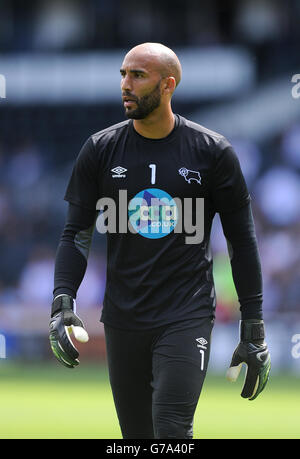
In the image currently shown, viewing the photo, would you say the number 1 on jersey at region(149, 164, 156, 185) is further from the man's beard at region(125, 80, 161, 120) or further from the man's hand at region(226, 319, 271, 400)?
the man's hand at region(226, 319, 271, 400)

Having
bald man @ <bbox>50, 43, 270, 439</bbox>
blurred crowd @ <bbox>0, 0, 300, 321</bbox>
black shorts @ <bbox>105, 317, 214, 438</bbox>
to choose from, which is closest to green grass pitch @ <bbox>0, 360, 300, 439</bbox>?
blurred crowd @ <bbox>0, 0, 300, 321</bbox>

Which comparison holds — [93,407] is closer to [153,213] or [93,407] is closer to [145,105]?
[153,213]

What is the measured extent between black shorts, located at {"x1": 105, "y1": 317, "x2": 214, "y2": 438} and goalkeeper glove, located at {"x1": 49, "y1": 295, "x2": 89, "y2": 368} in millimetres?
241

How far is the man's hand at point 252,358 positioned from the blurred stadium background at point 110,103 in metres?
8.93

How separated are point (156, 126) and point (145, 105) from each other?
5.4 inches

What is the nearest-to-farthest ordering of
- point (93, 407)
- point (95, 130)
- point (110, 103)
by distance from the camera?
1. point (93, 407)
2. point (95, 130)
3. point (110, 103)

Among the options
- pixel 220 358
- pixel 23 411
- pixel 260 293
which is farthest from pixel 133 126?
pixel 220 358

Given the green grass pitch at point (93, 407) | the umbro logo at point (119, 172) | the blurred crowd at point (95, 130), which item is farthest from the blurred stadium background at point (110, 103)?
the umbro logo at point (119, 172)

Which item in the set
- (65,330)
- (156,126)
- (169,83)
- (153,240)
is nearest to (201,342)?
(153,240)

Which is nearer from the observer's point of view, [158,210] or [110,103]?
[158,210]

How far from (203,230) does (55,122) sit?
43.6 ft

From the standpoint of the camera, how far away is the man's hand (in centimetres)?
485

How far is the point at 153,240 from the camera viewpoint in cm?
480

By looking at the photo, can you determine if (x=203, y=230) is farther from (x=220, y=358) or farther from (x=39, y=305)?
(x=39, y=305)
